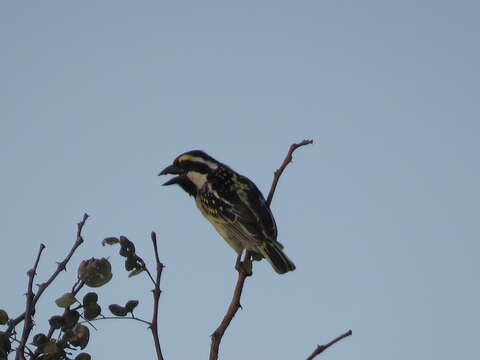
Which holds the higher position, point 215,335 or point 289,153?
point 289,153

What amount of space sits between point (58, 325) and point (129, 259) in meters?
0.57

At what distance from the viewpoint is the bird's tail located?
20.0 feet

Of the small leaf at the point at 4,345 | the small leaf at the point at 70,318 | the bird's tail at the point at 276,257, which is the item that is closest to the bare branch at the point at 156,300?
the small leaf at the point at 70,318

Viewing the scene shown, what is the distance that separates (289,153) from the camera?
198 inches

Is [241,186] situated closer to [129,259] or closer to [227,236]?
[227,236]

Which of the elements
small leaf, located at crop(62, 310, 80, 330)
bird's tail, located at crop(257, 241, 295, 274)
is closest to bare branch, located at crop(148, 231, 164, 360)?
small leaf, located at crop(62, 310, 80, 330)

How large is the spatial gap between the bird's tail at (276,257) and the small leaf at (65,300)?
10.6ft

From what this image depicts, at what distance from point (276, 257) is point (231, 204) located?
→ 1183 mm

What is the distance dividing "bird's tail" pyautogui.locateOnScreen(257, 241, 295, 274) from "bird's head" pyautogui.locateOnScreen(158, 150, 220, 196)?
143cm

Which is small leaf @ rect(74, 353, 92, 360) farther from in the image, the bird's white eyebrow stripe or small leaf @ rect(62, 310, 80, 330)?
the bird's white eyebrow stripe

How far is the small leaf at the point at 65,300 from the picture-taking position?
9.62ft

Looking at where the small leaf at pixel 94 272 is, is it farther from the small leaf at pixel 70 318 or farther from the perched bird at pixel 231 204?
the perched bird at pixel 231 204

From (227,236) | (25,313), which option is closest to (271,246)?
(227,236)

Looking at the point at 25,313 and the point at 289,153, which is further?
the point at 289,153
